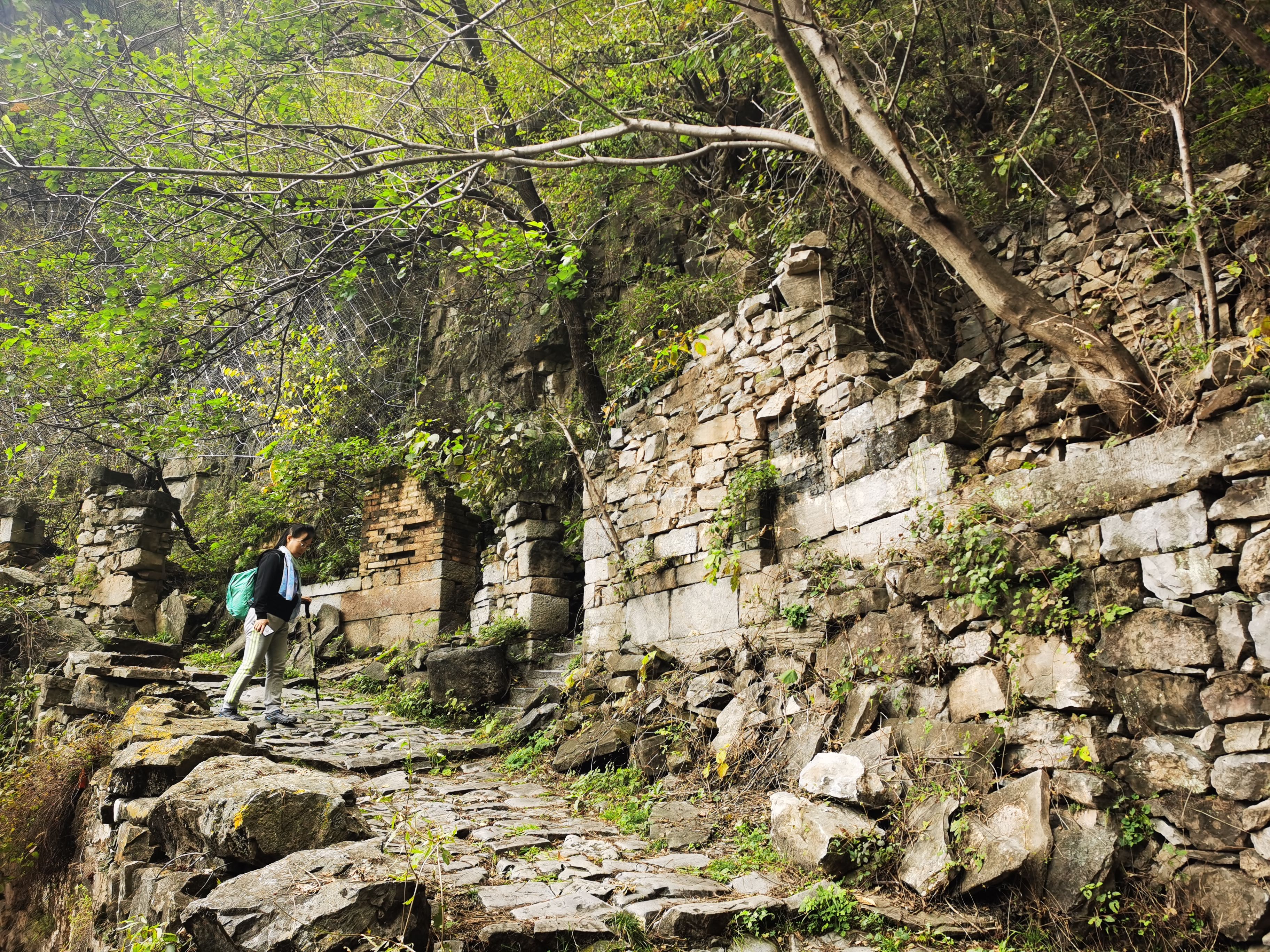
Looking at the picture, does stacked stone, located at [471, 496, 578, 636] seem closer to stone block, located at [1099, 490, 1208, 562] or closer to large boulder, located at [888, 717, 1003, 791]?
large boulder, located at [888, 717, 1003, 791]

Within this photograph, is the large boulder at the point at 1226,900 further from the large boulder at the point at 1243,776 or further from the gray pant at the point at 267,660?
the gray pant at the point at 267,660

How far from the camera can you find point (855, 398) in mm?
5531

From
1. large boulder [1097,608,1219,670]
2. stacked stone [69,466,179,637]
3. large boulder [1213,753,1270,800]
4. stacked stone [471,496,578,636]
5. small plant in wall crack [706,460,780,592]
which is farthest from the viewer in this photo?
stacked stone [69,466,179,637]

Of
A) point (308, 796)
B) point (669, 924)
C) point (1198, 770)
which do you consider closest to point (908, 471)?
point (1198, 770)

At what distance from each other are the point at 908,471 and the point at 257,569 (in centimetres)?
523

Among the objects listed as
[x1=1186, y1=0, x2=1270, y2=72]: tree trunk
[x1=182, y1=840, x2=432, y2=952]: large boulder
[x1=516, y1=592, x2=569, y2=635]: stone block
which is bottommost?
[x1=182, y1=840, x2=432, y2=952]: large boulder

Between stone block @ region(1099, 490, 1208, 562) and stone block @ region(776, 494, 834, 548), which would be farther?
stone block @ region(776, 494, 834, 548)

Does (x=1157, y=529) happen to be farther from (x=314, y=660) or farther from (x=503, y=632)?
(x=314, y=660)

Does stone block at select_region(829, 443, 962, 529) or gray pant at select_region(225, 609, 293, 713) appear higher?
stone block at select_region(829, 443, 962, 529)

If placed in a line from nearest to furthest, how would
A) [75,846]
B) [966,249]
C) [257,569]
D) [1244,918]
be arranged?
1. [1244,918]
2. [966,249]
3. [75,846]
4. [257,569]

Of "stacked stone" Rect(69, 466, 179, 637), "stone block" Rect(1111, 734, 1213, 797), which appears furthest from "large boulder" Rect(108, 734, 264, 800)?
"stacked stone" Rect(69, 466, 179, 637)

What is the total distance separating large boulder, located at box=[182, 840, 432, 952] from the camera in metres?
2.59

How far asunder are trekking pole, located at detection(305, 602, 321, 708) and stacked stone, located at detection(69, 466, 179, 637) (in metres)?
2.43

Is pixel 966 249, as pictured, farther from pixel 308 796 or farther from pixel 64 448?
pixel 64 448
